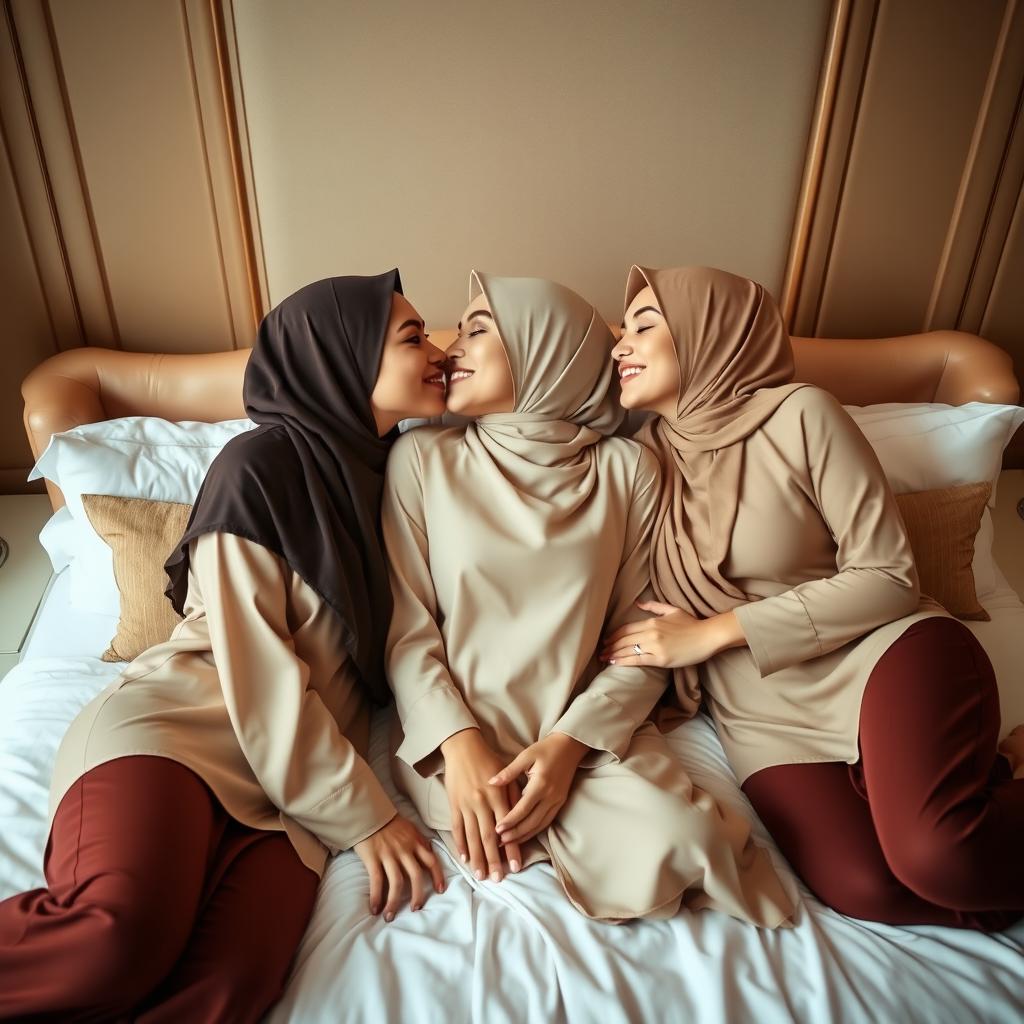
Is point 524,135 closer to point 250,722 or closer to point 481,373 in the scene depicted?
point 481,373

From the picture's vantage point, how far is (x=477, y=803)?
4.23ft

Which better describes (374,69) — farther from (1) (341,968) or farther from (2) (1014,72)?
(1) (341,968)

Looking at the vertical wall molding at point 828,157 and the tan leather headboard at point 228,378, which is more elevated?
the vertical wall molding at point 828,157

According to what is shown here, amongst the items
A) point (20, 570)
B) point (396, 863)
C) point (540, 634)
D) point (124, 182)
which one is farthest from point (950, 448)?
point (20, 570)

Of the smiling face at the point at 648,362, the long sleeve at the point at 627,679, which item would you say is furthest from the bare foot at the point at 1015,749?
the smiling face at the point at 648,362

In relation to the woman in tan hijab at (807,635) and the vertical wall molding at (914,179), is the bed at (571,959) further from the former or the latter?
the vertical wall molding at (914,179)

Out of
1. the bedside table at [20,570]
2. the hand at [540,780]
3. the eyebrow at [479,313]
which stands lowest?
the bedside table at [20,570]

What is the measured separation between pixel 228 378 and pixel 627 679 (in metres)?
1.27

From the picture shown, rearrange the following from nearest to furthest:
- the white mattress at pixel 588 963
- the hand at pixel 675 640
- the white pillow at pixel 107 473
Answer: the white mattress at pixel 588 963 < the hand at pixel 675 640 < the white pillow at pixel 107 473

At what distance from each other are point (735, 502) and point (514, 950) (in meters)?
0.85

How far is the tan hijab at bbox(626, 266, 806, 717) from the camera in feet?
5.10

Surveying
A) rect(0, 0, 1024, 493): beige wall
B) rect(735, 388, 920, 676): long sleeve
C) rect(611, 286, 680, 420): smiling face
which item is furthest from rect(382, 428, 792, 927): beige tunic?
rect(0, 0, 1024, 493): beige wall

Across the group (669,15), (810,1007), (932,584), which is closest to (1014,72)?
(669,15)

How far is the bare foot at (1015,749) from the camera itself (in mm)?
1420
